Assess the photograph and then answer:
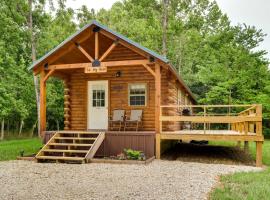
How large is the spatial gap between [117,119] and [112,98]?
102cm

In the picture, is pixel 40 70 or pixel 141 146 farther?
pixel 40 70

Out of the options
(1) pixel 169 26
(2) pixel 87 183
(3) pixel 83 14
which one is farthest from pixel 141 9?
(2) pixel 87 183

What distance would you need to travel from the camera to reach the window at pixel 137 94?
13.3 m

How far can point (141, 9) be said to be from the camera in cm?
2178

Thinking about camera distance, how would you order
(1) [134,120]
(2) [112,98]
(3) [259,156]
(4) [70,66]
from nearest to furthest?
(3) [259,156] → (4) [70,66] → (1) [134,120] → (2) [112,98]

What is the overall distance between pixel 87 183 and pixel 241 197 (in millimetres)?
3084

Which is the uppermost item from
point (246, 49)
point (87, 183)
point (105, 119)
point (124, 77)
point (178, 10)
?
point (178, 10)

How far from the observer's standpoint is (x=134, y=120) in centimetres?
1277

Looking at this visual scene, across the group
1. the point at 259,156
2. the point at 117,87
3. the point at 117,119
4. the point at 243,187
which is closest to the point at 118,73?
the point at 117,87

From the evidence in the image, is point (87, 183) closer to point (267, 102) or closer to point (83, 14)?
point (83, 14)

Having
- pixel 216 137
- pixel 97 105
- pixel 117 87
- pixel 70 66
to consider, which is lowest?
pixel 216 137

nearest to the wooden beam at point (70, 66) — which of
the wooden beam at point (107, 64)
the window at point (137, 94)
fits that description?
the wooden beam at point (107, 64)

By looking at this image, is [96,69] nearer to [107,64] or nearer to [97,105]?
[107,64]

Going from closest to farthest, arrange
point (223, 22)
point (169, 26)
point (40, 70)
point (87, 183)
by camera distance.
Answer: point (87, 183) → point (40, 70) → point (169, 26) → point (223, 22)
